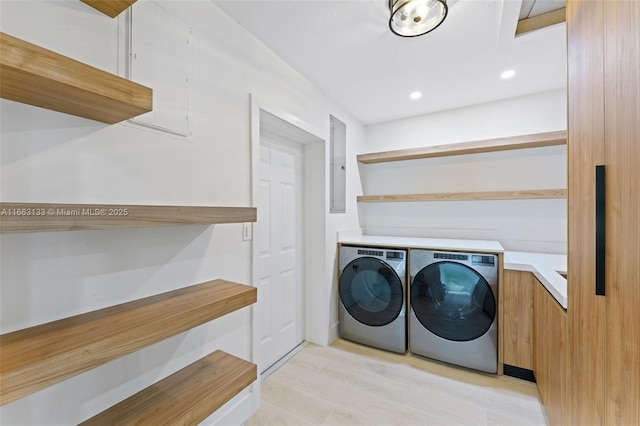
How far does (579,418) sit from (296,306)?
198cm

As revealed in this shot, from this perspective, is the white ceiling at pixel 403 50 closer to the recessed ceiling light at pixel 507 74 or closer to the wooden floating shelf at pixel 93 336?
the recessed ceiling light at pixel 507 74

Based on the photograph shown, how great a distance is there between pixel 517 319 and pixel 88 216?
2.59 m

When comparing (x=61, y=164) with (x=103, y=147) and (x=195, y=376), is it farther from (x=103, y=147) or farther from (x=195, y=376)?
(x=195, y=376)

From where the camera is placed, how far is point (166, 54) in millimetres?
1251

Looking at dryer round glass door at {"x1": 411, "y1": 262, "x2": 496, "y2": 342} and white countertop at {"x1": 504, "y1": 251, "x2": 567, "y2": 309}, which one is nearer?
white countertop at {"x1": 504, "y1": 251, "x2": 567, "y2": 309}

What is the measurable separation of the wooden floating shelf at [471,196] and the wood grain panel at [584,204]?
154 cm

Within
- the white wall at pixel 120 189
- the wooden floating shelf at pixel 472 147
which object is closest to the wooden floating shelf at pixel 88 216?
A: the white wall at pixel 120 189

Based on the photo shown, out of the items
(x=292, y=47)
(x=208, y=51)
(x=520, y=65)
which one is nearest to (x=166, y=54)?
(x=208, y=51)

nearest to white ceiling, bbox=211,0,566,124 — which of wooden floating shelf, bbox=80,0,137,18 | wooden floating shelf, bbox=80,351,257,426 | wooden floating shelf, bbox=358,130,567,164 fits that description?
wooden floating shelf, bbox=358,130,567,164

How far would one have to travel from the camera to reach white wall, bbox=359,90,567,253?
2.49 m

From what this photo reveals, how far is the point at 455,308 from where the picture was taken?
212 centimetres

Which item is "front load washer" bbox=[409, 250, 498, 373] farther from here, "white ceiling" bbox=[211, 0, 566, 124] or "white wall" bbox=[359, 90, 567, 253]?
"white ceiling" bbox=[211, 0, 566, 124]

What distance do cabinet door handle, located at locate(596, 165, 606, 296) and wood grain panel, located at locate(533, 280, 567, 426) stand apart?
631 mm

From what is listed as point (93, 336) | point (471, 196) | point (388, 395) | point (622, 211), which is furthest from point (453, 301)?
point (93, 336)
